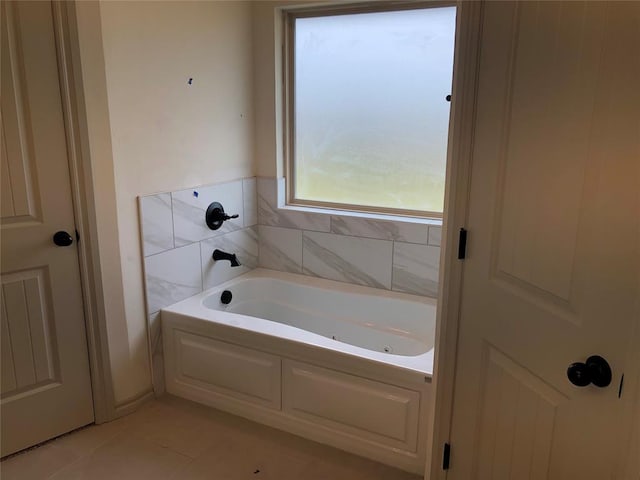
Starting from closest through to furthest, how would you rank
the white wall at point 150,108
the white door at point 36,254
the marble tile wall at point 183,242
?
the white door at point 36,254
the white wall at point 150,108
the marble tile wall at point 183,242

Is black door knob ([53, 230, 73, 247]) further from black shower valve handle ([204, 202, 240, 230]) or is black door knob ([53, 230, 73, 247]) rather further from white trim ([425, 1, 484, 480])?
white trim ([425, 1, 484, 480])

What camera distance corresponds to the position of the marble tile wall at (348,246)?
9.45ft

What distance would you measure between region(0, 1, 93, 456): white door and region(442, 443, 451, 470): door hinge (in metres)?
1.70

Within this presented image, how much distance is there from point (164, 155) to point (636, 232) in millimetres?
2178

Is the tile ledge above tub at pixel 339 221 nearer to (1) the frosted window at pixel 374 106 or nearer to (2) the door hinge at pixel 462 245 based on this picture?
(1) the frosted window at pixel 374 106

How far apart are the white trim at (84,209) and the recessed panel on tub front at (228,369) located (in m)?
0.39

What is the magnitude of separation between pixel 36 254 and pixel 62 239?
0.39 feet

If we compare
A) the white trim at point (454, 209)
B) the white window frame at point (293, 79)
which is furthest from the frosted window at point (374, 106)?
the white trim at point (454, 209)

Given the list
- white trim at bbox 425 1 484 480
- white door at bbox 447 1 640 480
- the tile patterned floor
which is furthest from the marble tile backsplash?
white door at bbox 447 1 640 480

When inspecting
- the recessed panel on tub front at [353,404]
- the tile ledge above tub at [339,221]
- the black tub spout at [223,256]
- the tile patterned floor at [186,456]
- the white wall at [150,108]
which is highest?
the white wall at [150,108]

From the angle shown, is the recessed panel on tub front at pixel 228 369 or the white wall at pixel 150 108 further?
the recessed panel on tub front at pixel 228 369

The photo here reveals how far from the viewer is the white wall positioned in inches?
89.9

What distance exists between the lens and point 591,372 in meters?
1.11

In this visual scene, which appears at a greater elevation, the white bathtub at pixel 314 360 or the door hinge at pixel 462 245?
the door hinge at pixel 462 245
